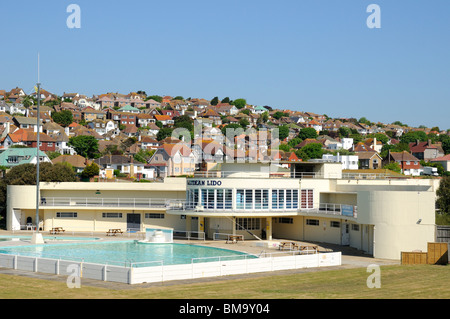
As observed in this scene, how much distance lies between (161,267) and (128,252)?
1216 centimetres

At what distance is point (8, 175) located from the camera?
6406 centimetres

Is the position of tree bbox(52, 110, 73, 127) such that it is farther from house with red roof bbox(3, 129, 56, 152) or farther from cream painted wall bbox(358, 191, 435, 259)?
cream painted wall bbox(358, 191, 435, 259)

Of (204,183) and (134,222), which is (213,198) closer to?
(204,183)

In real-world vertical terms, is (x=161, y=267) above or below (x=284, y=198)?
below

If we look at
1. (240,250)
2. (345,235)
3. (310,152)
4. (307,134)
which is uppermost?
(307,134)

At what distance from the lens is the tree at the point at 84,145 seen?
130000 mm

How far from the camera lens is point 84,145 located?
12988 centimetres

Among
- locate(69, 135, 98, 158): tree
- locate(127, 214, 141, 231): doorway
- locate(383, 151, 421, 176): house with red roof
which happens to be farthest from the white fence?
locate(383, 151, 421, 176): house with red roof

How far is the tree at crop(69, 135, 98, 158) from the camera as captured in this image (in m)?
130

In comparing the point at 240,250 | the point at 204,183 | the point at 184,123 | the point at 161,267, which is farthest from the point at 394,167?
the point at 161,267

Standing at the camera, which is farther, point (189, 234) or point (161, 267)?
point (189, 234)

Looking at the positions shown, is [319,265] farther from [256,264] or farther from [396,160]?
[396,160]
